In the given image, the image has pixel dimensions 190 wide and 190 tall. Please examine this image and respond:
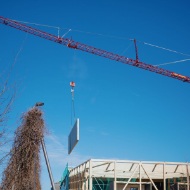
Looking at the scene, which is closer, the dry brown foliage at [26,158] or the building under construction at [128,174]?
the dry brown foliage at [26,158]

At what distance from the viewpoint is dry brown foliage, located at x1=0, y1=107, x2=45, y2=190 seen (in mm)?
11148

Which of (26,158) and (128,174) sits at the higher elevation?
(128,174)

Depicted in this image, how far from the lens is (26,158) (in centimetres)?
1134

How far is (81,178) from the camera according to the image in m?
17.9

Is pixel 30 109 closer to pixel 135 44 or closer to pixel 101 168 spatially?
pixel 101 168

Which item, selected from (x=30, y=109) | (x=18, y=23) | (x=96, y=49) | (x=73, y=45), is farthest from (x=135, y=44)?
(x=30, y=109)

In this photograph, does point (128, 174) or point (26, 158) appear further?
point (128, 174)

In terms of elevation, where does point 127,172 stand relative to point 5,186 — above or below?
above

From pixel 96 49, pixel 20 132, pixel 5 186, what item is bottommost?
pixel 5 186

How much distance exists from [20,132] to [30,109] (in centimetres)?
98

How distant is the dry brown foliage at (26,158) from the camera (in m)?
11.1

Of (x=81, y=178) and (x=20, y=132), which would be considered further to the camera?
(x=81, y=178)

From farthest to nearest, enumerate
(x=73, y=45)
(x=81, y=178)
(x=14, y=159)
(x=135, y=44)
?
(x=135, y=44) < (x=73, y=45) < (x=81, y=178) < (x=14, y=159)

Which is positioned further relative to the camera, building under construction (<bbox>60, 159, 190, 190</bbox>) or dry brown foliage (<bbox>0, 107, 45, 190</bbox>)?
building under construction (<bbox>60, 159, 190, 190</bbox>)
